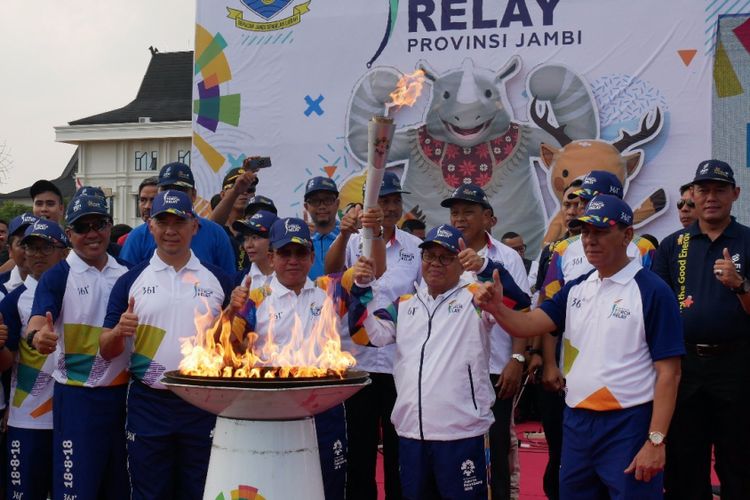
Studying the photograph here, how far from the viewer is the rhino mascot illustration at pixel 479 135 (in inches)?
374

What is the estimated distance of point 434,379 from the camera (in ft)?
12.9

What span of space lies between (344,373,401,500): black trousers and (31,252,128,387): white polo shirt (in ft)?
4.11

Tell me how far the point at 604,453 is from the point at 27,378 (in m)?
2.85

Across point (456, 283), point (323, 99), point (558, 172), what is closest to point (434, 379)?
point (456, 283)

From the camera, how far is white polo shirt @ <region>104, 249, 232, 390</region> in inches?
154

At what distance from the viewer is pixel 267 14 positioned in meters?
10.3

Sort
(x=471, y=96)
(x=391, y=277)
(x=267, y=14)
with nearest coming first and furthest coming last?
(x=391, y=277) < (x=471, y=96) < (x=267, y=14)

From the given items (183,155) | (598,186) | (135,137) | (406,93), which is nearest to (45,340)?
(406,93)

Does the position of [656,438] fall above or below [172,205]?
below

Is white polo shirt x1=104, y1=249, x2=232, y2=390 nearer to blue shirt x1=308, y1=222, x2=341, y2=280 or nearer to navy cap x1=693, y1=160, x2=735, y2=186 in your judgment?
blue shirt x1=308, y1=222, x2=341, y2=280

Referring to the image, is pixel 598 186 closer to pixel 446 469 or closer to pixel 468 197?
pixel 468 197

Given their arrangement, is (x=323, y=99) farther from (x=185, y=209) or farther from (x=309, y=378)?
(x=309, y=378)

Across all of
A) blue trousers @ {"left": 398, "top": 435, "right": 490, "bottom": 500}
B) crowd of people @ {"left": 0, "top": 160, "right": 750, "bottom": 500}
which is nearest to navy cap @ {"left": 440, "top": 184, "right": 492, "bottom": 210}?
crowd of people @ {"left": 0, "top": 160, "right": 750, "bottom": 500}

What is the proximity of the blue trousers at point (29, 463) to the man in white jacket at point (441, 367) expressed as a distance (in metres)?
1.67
